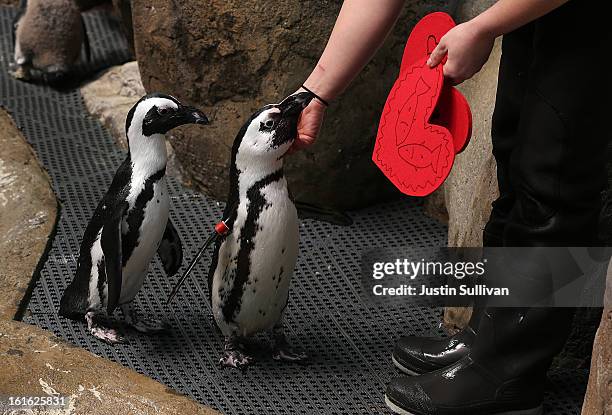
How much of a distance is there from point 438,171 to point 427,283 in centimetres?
101

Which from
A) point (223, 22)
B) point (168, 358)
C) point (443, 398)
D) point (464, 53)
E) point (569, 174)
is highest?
point (464, 53)

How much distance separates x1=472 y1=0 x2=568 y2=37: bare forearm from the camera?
1593mm

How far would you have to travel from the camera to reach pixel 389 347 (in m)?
2.39

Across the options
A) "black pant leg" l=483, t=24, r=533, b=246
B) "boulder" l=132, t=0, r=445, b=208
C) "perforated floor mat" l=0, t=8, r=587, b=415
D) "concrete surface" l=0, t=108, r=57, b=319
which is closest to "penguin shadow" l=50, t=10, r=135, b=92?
"perforated floor mat" l=0, t=8, r=587, b=415

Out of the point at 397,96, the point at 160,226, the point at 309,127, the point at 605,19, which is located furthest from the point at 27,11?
the point at 605,19

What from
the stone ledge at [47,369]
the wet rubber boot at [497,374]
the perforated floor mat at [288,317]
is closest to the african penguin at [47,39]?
the perforated floor mat at [288,317]

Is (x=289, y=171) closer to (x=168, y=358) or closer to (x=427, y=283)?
(x=427, y=283)

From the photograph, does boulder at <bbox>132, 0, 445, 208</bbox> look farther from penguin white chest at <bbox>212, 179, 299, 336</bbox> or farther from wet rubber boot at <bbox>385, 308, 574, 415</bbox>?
wet rubber boot at <bbox>385, 308, 574, 415</bbox>

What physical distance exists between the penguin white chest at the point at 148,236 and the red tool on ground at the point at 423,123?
0.64 metres

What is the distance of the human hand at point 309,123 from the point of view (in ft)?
6.76

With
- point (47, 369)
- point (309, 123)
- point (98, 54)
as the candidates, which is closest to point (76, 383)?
point (47, 369)

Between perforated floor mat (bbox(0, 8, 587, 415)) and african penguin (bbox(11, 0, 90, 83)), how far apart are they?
0.64 m

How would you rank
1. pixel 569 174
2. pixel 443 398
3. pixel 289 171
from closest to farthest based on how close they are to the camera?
pixel 569 174 → pixel 443 398 → pixel 289 171
